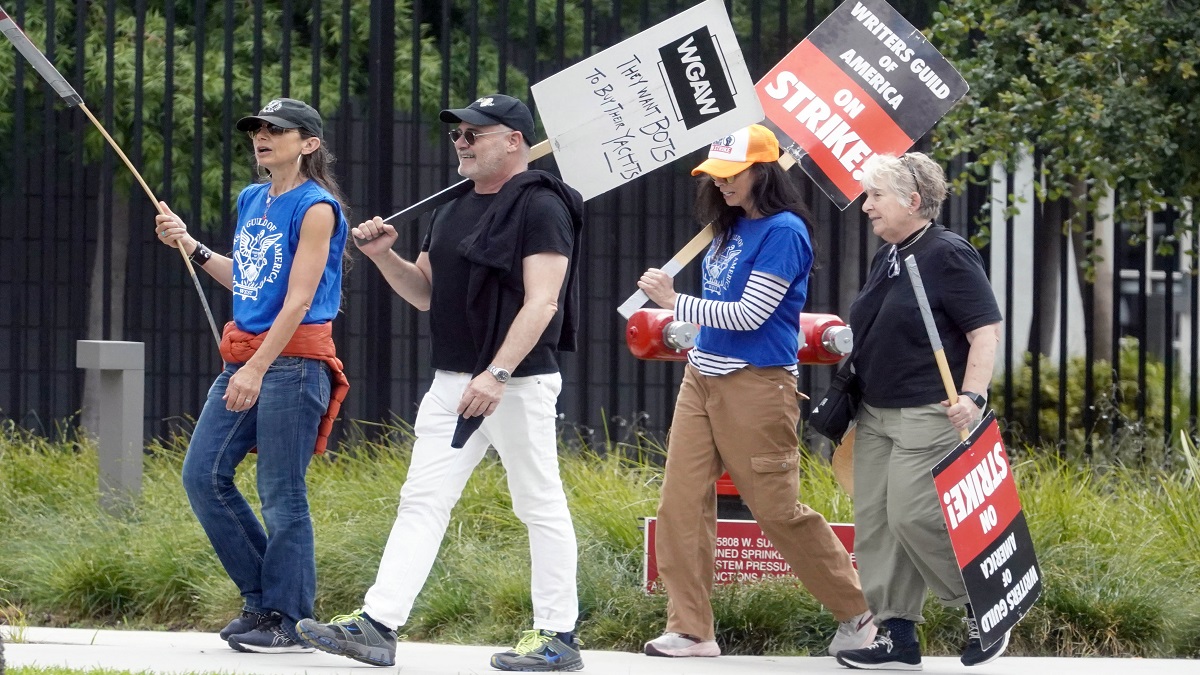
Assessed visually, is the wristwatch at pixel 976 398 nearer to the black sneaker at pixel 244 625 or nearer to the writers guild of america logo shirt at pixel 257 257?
the writers guild of america logo shirt at pixel 257 257

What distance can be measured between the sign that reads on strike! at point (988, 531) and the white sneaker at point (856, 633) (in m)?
0.51

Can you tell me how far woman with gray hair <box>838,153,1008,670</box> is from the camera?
5.03 metres

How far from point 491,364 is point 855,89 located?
1.86 m

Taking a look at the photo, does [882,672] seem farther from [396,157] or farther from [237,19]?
[396,157]

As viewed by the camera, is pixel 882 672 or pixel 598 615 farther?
pixel 598 615

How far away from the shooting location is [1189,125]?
711 cm

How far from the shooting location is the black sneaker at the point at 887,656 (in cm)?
520

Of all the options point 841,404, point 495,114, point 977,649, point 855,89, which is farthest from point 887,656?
point 495,114

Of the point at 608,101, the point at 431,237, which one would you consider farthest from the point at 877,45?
the point at 431,237

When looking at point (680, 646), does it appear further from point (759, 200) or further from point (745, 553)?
point (759, 200)

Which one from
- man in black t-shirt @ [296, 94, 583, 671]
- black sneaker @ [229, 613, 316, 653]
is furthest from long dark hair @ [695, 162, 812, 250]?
black sneaker @ [229, 613, 316, 653]

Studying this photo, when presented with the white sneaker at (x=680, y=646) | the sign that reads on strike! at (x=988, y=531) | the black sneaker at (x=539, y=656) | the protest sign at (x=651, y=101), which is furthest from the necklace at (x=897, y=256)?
the black sneaker at (x=539, y=656)

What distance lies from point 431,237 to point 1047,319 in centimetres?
632

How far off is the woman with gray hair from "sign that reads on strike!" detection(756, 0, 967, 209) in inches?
18.7
